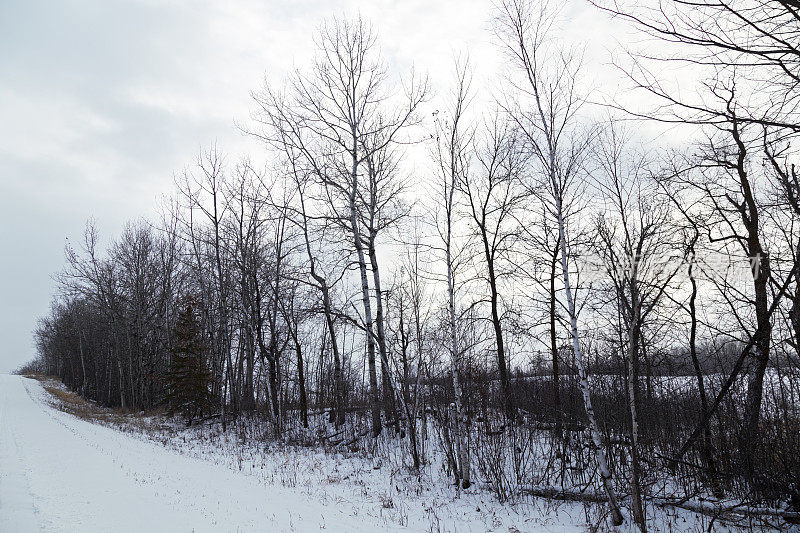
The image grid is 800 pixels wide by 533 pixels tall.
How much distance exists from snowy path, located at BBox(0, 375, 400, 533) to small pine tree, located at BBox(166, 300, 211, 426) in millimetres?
11583

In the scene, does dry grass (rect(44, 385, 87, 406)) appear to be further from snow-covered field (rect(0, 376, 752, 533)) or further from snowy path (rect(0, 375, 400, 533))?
snowy path (rect(0, 375, 400, 533))

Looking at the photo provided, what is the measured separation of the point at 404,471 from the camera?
10.7 m

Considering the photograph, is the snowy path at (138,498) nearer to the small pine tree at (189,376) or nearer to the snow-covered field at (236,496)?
the snow-covered field at (236,496)

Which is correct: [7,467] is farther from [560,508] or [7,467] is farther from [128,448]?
[560,508]

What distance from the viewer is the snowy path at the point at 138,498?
212 inches

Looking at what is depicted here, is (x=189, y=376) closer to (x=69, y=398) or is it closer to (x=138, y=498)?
(x=138, y=498)

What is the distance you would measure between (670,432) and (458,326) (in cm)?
578

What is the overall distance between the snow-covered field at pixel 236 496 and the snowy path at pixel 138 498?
19 mm

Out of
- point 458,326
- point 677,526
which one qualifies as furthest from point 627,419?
point 458,326

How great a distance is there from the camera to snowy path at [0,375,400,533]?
212 inches

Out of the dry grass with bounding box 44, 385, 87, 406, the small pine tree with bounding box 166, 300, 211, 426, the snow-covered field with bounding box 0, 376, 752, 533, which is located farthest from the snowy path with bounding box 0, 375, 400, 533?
the dry grass with bounding box 44, 385, 87, 406

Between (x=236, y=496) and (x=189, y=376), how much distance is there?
17.2 m

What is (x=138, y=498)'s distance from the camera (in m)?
6.76

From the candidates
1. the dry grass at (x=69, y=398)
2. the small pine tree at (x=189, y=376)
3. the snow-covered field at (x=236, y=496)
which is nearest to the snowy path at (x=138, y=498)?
the snow-covered field at (x=236, y=496)
